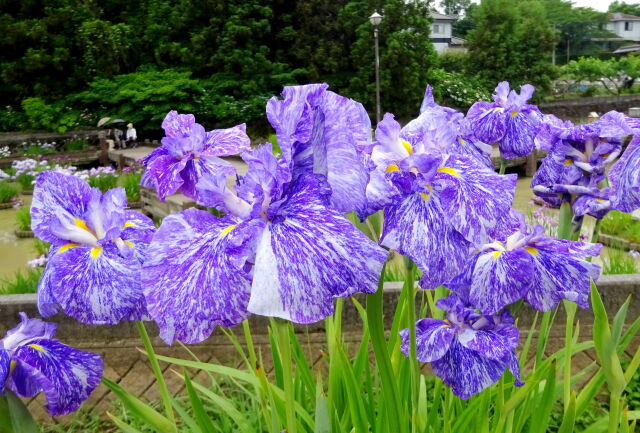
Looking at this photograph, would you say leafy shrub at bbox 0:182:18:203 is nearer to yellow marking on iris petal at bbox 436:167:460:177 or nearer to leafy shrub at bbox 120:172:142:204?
leafy shrub at bbox 120:172:142:204

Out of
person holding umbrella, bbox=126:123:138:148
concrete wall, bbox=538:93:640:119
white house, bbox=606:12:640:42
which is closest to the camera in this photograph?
person holding umbrella, bbox=126:123:138:148

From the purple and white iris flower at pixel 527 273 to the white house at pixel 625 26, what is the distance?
76541 mm

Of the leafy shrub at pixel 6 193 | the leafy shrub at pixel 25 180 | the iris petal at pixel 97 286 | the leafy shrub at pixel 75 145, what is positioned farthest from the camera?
→ the leafy shrub at pixel 75 145

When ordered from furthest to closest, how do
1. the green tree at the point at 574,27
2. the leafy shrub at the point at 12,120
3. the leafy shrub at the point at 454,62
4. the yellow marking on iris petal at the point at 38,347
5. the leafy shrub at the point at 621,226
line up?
the green tree at the point at 574,27, the leafy shrub at the point at 454,62, the leafy shrub at the point at 12,120, the leafy shrub at the point at 621,226, the yellow marking on iris petal at the point at 38,347

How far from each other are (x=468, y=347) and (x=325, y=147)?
0.49 meters

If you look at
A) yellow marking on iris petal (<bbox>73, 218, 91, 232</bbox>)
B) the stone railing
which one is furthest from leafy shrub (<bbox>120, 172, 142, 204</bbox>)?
yellow marking on iris petal (<bbox>73, 218, 91, 232</bbox>)

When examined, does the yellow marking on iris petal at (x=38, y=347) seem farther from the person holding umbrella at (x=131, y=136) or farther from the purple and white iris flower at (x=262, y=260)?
the person holding umbrella at (x=131, y=136)

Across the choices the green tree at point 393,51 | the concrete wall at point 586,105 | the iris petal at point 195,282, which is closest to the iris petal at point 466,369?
the iris petal at point 195,282

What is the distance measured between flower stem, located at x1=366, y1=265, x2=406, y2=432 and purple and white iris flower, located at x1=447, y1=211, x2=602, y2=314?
0.56 ft

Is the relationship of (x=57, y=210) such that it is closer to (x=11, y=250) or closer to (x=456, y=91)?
(x=11, y=250)

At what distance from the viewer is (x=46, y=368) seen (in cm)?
97

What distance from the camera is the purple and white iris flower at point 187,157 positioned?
3.46ft

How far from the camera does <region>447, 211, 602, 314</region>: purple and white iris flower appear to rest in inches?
36.5

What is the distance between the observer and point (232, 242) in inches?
27.1
